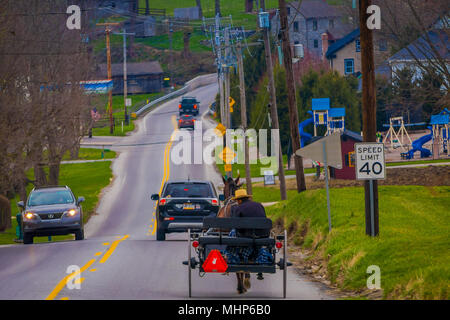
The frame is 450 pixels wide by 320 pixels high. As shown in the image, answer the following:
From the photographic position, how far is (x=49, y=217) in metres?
27.7

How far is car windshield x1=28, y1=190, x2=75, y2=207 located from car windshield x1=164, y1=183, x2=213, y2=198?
16.7 feet

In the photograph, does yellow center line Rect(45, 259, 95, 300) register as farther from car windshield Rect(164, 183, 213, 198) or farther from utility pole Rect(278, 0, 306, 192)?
utility pole Rect(278, 0, 306, 192)

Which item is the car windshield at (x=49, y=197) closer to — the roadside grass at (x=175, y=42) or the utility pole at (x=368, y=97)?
the utility pole at (x=368, y=97)

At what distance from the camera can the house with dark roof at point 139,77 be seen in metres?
130

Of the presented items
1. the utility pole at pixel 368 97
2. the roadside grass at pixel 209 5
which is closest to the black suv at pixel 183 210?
the utility pole at pixel 368 97

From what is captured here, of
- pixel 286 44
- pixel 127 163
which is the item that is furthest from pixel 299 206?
pixel 127 163

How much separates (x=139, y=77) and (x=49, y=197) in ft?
339

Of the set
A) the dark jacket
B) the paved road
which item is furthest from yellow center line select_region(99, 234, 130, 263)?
the dark jacket

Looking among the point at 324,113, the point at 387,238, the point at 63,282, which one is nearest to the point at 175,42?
the point at 324,113

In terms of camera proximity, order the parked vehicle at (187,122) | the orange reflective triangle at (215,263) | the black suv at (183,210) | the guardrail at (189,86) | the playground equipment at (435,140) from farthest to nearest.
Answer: the guardrail at (189,86) → the parked vehicle at (187,122) → the playground equipment at (435,140) → the black suv at (183,210) → the orange reflective triangle at (215,263)

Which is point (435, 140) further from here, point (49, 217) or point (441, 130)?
point (49, 217)

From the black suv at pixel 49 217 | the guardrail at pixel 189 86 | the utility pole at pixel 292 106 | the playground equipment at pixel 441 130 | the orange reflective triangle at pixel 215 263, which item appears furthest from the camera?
the guardrail at pixel 189 86

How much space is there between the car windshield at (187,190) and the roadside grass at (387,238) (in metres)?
3.09
